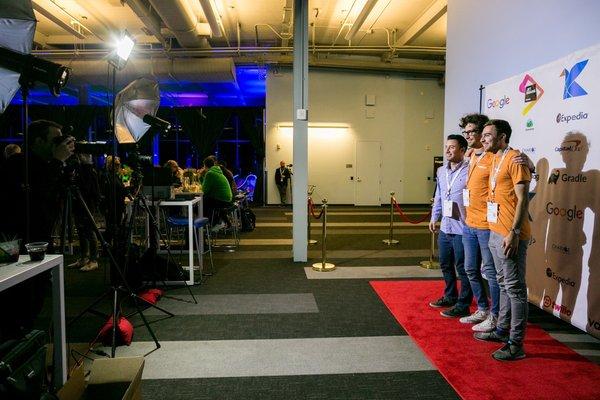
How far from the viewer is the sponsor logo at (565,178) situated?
310 centimetres

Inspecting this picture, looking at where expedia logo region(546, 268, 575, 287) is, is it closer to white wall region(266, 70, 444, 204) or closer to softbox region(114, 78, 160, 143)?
softbox region(114, 78, 160, 143)

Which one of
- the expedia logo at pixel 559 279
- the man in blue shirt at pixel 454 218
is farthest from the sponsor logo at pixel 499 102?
the expedia logo at pixel 559 279

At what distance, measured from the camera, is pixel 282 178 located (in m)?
13.1

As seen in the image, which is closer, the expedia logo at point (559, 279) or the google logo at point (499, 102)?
the expedia logo at point (559, 279)

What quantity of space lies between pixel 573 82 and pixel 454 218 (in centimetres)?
134

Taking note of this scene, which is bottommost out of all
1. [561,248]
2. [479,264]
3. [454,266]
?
[454,266]

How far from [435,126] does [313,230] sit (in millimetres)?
7103

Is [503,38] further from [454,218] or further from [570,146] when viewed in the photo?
[454,218]

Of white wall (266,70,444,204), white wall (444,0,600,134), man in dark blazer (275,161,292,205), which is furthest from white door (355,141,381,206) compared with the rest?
white wall (444,0,600,134)

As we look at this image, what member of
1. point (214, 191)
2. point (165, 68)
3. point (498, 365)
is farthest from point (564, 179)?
point (165, 68)

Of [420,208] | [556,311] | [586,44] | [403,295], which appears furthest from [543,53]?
[420,208]

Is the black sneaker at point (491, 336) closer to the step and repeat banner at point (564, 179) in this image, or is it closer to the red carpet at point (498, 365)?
the red carpet at point (498, 365)

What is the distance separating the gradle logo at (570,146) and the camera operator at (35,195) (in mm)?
3582

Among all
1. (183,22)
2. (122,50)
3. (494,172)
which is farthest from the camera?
(183,22)
